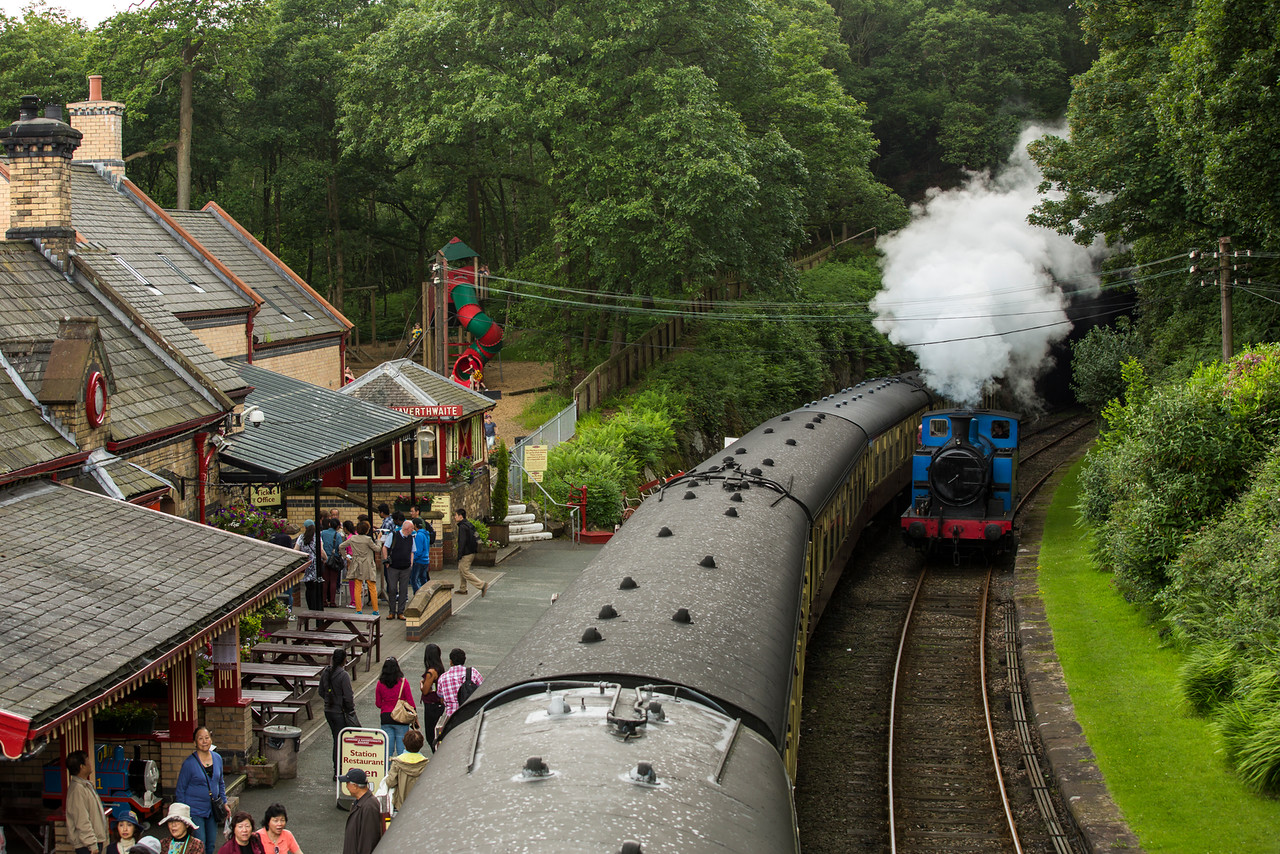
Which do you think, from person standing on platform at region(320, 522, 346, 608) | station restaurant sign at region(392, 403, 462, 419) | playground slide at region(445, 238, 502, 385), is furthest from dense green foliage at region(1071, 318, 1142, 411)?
person standing on platform at region(320, 522, 346, 608)

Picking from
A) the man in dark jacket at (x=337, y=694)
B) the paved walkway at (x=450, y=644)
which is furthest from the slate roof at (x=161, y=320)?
the man in dark jacket at (x=337, y=694)

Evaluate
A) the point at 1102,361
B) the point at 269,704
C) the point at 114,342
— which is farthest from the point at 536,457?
the point at 1102,361

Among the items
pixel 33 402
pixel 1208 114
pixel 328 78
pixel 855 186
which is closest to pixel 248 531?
pixel 33 402

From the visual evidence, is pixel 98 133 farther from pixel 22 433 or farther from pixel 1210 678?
pixel 1210 678

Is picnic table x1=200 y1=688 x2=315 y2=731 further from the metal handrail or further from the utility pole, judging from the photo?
the utility pole

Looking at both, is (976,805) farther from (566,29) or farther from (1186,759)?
(566,29)

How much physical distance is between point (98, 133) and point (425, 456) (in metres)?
10.6

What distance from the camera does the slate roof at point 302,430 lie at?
14.3 meters

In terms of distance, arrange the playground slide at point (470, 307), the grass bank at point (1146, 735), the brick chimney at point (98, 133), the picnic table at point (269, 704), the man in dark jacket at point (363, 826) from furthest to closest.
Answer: the playground slide at point (470, 307) < the brick chimney at point (98, 133) < the picnic table at point (269, 704) < the grass bank at point (1146, 735) < the man in dark jacket at point (363, 826)

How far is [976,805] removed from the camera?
11.2 m

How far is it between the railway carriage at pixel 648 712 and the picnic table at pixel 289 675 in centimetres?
406

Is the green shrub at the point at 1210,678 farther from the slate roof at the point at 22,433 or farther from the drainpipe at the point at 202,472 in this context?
the slate roof at the point at 22,433

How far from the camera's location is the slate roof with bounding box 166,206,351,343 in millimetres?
26141

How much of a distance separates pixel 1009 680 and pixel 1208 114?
11217 millimetres
